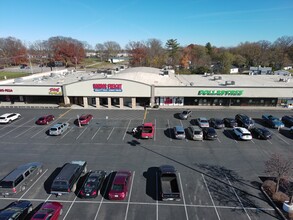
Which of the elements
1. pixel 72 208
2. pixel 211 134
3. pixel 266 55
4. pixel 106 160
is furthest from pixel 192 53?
pixel 72 208

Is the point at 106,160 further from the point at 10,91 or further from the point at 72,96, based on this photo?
the point at 10,91

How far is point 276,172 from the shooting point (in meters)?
19.0

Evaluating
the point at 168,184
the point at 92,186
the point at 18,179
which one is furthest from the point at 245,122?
the point at 18,179

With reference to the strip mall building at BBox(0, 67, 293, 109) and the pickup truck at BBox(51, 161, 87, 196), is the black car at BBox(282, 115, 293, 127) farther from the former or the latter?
the pickup truck at BBox(51, 161, 87, 196)

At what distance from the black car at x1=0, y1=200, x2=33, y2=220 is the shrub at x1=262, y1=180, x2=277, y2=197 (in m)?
20.4

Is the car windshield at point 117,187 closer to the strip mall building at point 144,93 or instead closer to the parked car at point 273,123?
the strip mall building at point 144,93

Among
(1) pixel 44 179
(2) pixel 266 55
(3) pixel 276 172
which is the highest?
(2) pixel 266 55

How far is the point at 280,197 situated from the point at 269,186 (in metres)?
1.40

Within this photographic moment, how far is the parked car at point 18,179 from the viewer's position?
17875mm

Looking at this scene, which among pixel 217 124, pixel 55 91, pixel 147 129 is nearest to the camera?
pixel 147 129

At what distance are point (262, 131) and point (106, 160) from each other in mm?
22736

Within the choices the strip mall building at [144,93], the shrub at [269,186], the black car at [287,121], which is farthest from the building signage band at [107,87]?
the black car at [287,121]

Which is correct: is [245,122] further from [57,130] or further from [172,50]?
[172,50]

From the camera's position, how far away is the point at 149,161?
23.7m
